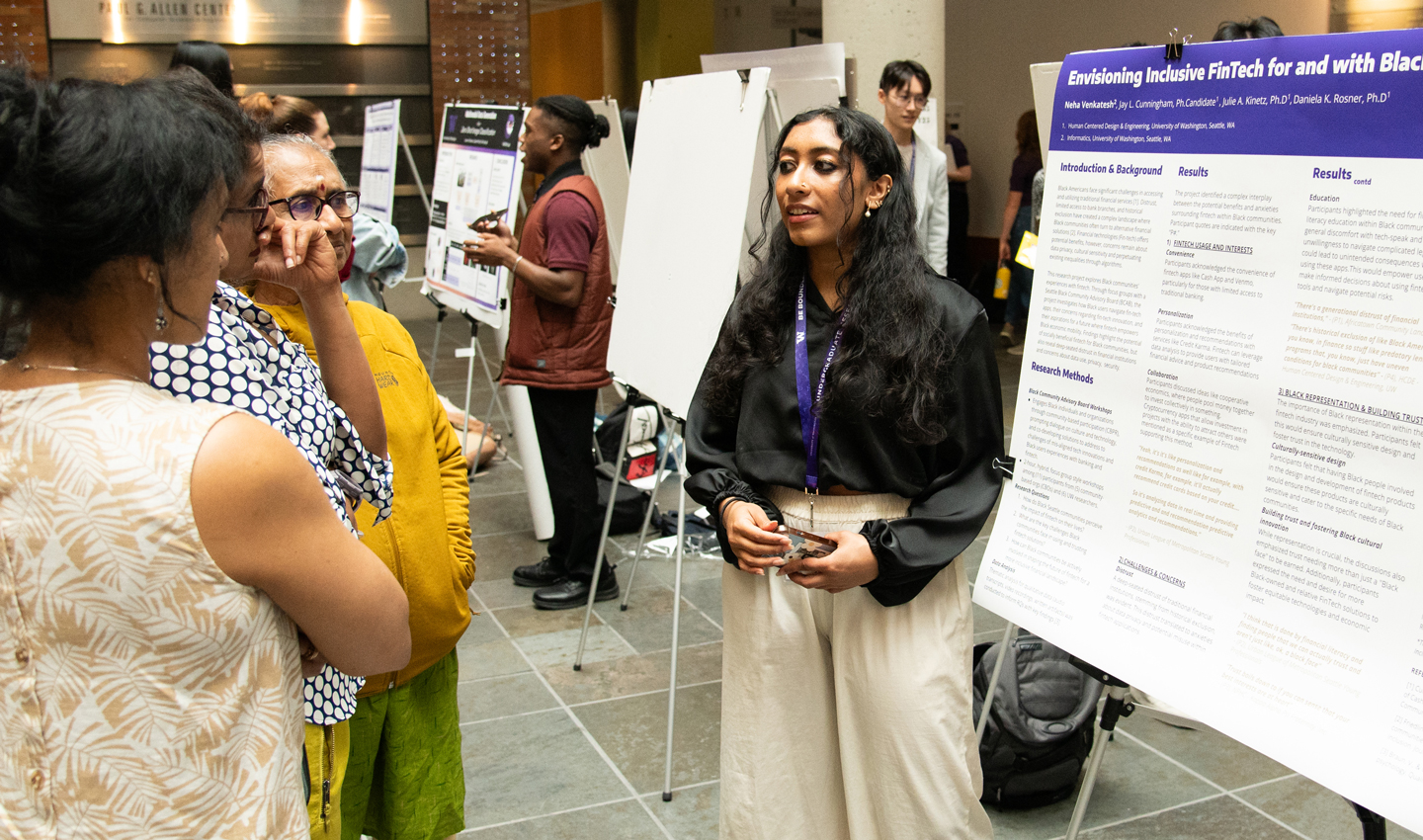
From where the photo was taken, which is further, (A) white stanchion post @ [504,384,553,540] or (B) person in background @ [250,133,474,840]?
(A) white stanchion post @ [504,384,553,540]

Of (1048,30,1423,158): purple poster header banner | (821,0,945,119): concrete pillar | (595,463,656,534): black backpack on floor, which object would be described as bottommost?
(595,463,656,534): black backpack on floor

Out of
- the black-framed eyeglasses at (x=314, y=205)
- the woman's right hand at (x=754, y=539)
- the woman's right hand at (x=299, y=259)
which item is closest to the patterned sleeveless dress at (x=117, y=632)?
the woman's right hand at (x=299, y=259)

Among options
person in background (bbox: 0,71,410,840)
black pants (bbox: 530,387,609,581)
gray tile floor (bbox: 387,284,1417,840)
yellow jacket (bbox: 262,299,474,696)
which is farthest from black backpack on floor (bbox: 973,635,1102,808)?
person in background (bbox: 0,71,410,840)

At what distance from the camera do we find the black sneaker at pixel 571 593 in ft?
13.9

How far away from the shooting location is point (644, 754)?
3166 mm

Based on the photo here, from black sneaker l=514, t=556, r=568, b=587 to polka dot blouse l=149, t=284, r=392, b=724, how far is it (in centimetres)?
300

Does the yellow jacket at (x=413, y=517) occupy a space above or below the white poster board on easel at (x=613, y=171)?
below

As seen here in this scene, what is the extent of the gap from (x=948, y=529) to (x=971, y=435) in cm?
17

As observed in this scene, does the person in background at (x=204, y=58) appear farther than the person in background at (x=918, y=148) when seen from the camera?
No

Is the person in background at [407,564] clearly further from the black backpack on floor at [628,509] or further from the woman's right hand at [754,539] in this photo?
the black backpack on floor at [628,509]

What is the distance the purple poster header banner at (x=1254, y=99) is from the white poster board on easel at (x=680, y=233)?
97cm

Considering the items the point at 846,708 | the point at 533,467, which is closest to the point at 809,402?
the point at 846,708

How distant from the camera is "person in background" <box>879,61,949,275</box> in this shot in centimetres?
512

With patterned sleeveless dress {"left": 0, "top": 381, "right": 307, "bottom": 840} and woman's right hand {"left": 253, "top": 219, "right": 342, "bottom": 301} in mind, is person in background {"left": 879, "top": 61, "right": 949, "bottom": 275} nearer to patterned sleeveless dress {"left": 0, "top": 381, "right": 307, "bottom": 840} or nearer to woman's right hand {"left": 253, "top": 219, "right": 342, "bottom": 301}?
woman's right hand {"left": 253, "top": 219, "right": 342, "bottom": 301}
